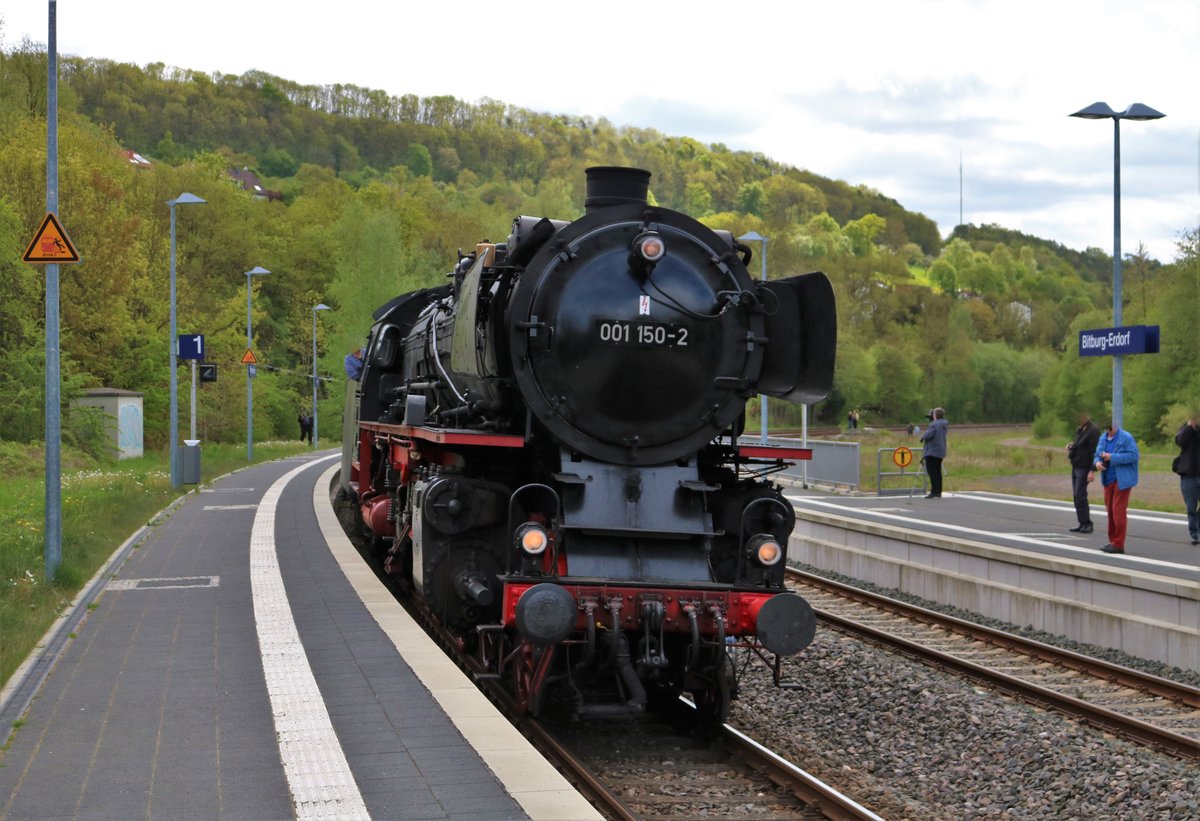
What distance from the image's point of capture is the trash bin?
26.0 m

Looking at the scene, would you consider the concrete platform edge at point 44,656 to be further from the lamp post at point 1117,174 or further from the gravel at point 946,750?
the lamp post at point 1117,174

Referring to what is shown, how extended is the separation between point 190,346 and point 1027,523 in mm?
17012

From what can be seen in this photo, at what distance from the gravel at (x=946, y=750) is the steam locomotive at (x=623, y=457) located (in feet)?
2.80

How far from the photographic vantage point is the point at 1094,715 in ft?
27.9

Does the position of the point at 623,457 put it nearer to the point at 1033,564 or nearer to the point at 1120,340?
the point at 1033,564

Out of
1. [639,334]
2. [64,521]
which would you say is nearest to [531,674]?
[639,334]

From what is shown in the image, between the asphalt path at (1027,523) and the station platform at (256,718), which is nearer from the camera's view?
the station platform at (256,718)

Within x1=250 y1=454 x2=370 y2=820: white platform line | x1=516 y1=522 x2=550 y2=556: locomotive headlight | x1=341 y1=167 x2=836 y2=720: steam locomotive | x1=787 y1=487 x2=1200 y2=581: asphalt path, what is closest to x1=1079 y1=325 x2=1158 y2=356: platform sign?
x1=787 y1=487 x2=1200 y2=581: asphalt path

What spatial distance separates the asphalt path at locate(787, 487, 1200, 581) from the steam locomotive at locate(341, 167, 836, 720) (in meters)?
7.04

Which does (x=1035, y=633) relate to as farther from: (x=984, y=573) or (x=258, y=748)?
(x=258, y=748)

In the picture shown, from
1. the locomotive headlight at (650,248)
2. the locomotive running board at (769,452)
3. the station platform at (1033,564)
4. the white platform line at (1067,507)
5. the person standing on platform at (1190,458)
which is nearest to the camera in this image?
the locomotive headlight at (650,248)

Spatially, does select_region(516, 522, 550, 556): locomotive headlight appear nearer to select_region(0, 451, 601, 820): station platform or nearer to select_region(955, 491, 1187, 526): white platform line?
select_region(0, 451, 601, 820): station platform

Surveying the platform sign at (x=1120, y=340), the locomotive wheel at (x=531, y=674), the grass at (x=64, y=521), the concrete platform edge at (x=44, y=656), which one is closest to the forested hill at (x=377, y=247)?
the grass at (x=64, y=521)

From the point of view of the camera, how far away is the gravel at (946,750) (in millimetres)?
6836
